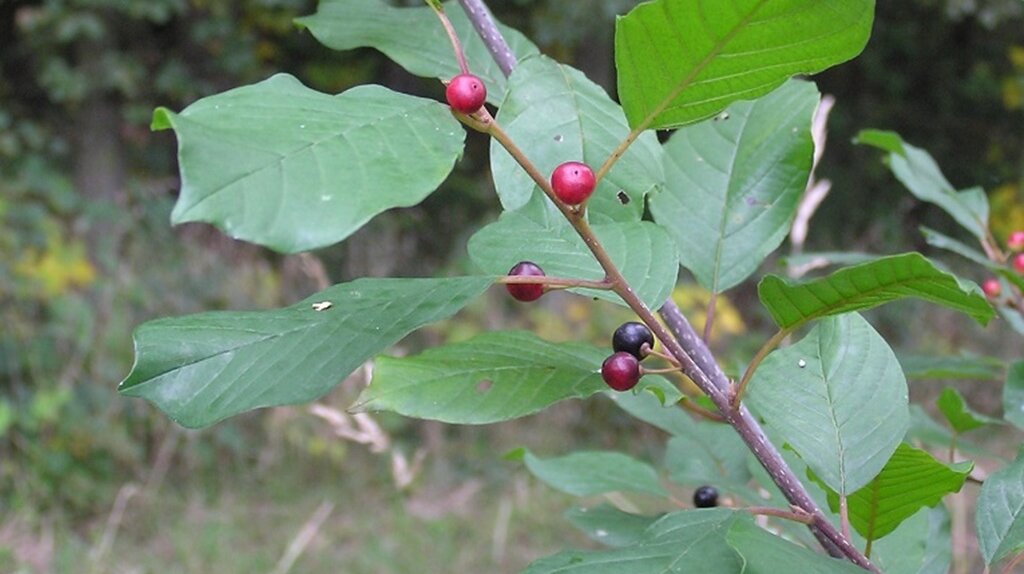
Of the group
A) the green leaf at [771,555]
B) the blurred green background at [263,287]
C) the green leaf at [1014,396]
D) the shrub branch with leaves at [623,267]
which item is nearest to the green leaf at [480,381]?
the shrub branch with leaves at [623,267]

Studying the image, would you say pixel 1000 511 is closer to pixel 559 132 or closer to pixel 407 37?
pixel 559 132

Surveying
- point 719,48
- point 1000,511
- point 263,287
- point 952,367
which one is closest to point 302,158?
point 719,48

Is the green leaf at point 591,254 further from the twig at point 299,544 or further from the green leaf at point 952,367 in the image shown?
the twig at point 299,544

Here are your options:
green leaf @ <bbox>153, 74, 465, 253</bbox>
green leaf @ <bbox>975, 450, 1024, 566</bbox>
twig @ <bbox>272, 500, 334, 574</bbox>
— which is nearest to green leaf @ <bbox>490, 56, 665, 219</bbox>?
green leaf @ <bbox>153, 74, 465, 253</bbox>

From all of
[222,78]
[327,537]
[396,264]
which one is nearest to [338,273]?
[396,264]

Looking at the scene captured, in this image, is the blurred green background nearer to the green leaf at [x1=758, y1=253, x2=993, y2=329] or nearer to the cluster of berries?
the cluster of berries

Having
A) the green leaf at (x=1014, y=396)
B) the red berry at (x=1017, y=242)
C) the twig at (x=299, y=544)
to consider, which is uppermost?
the green leaf at (x=1014, y=396)

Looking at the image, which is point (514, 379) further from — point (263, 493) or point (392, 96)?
point (263, 493)
